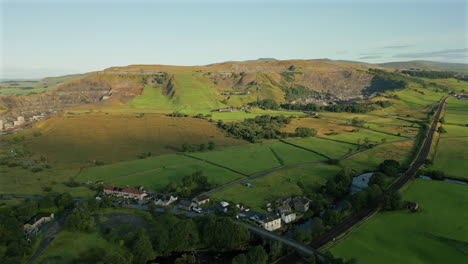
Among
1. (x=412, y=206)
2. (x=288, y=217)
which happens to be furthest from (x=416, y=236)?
(x=288, y=217)

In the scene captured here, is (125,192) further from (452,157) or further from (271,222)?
(452,157)

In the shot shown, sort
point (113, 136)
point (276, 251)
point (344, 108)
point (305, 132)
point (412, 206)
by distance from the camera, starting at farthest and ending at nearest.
Answer: 1. point (344, 108)
2. point (113, 136)
3. point (305, 132)
4. point (412, 206)
5. point (276, 251)

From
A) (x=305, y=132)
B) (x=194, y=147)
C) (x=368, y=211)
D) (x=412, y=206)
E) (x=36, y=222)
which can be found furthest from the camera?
(x=305, y=132)

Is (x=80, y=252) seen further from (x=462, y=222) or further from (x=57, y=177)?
(x=462, y=222)

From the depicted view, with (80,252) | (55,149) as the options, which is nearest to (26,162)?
(55,149)

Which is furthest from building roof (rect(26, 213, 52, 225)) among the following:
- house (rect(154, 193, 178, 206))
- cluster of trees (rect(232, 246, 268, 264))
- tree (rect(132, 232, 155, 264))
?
cluster of trees (rect(232, 246, 268, 264))

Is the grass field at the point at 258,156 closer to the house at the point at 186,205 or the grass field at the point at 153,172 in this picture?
the grass field at the point at 153,172
